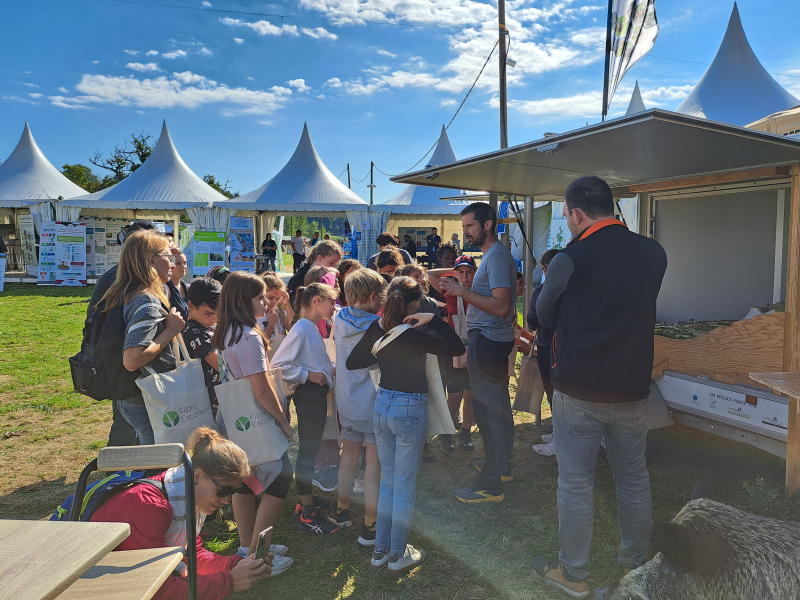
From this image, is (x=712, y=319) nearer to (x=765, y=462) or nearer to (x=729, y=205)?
(x=729, y=205)

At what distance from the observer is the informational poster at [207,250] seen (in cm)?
1641

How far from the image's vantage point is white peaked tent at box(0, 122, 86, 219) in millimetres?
19328

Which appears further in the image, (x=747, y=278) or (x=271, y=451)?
(x=747, y=278)

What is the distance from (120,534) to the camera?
115cm

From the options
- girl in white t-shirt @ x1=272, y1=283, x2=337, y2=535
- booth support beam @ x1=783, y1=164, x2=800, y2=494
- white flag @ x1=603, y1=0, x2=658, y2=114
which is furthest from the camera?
white flag @ x1=603, y1=0, x2=658, y2=114

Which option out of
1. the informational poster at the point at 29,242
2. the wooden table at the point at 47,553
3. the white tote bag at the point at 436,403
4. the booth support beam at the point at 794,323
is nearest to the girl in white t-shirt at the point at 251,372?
the white tote bag at the point at 436,403

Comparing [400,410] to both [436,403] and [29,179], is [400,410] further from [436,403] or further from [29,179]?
[29,179]

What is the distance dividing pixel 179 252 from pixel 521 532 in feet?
11.0

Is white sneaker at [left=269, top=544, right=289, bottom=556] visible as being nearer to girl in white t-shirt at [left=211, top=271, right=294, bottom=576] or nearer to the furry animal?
girl in white t-shirt at [left=211, top=271, right=294, bottom=576]

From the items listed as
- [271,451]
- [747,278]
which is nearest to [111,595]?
[271,451]

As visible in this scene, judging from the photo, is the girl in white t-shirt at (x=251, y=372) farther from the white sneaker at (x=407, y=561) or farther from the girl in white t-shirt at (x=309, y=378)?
the white sneaker at (x=407, y=561)

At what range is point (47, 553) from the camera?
1.09 m

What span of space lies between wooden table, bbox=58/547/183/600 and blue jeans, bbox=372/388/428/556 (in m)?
1.35

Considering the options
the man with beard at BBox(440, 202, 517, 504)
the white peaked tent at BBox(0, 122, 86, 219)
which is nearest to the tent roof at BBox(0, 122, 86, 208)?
the white peaked tent at BBox(0, 122, 86, 219)
